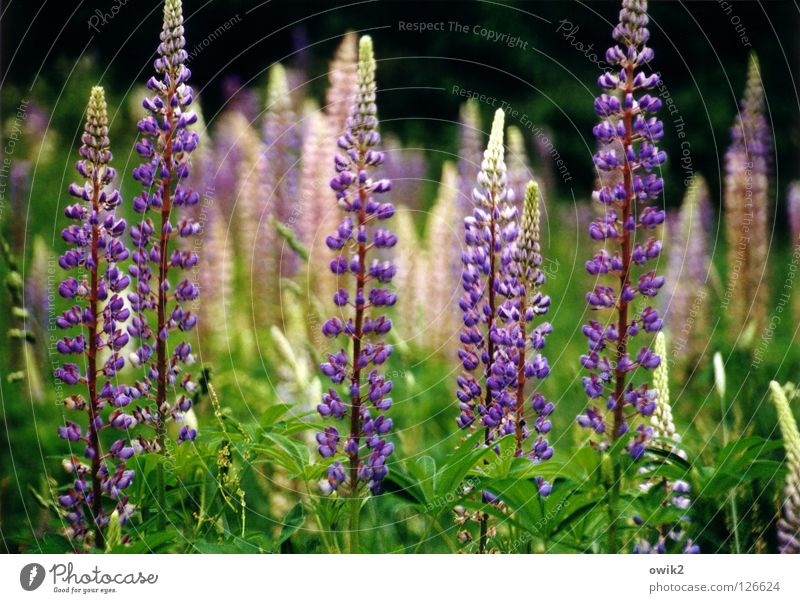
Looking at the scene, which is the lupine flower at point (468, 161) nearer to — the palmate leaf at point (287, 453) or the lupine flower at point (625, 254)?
the lupine flower at point (625, 254)

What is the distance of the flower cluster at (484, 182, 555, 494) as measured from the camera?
5.03 m

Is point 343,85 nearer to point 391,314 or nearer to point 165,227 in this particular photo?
point 391,314

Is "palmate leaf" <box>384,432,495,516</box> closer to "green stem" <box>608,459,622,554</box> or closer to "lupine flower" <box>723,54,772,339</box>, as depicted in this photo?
"green stem" <box>608,459,622,554</box>

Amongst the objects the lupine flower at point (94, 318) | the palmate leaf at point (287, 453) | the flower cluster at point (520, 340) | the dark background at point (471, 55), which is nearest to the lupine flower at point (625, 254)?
the flower cluster at point (520, 340)

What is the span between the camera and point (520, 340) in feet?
16.4

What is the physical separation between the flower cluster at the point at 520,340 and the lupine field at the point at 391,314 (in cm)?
2

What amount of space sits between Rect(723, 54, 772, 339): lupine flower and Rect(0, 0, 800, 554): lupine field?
3cm

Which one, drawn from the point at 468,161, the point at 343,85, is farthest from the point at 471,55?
the point at 343,85

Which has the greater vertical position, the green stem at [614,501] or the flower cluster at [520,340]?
the flower cluster at [520,340]

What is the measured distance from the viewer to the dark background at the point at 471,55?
889 cm

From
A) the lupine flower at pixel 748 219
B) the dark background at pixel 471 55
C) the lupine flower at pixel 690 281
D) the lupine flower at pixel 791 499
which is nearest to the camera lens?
the lupine flower at pixel 791 499

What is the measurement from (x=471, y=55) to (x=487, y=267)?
21.3 ft
